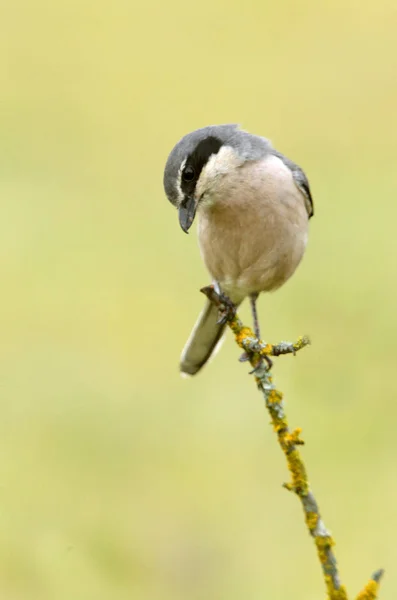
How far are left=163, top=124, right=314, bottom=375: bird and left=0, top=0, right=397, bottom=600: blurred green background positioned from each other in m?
1.58

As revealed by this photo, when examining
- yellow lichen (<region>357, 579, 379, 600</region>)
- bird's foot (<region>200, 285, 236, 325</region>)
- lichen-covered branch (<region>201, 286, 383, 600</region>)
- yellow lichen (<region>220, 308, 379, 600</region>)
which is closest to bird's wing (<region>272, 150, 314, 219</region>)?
bird's foot (<region>200, 285, 236, 325</region>)

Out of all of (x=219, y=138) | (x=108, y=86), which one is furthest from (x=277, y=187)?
(x=108, y=86)

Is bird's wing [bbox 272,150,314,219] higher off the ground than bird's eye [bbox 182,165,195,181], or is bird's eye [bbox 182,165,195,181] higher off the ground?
bird's wing [bbox 272,150,314,219]

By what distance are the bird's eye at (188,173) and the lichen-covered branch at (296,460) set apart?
32.7 inches

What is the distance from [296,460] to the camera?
8.14 feet

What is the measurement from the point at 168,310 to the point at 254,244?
342 centimetres

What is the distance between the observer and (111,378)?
269 inches

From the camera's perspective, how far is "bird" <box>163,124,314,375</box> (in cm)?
411

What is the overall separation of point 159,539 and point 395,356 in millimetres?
2133

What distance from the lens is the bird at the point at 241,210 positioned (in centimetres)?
411

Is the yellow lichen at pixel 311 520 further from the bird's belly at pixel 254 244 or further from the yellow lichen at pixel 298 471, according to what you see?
the bird's belly at pixel 254 244

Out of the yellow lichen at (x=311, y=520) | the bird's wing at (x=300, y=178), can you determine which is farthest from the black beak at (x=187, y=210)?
the yellow lichen at (x=311, y=520)

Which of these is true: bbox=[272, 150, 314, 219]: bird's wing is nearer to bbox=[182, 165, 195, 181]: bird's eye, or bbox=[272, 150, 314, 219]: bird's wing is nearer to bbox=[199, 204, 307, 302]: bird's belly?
bbox=[199, 204, 307, 302]: bird's belly

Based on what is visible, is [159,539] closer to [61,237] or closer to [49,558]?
[49,558]
